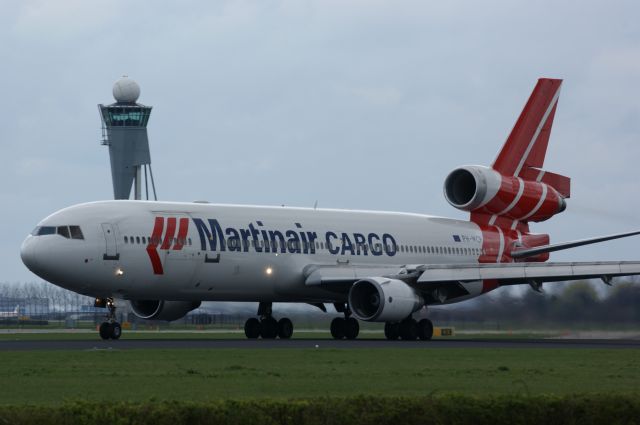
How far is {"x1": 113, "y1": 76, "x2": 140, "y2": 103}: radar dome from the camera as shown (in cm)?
10469

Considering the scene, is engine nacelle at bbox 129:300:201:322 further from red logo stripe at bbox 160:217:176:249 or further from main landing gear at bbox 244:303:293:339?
red logo stripe at bbox 160:217:176:249

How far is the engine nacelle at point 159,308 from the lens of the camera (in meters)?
43.2

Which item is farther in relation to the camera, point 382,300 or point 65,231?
point 382,300

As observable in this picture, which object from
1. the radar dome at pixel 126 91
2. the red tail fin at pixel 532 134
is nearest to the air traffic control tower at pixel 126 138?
the radar dome at pixel 126 91

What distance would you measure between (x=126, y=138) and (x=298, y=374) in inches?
3379

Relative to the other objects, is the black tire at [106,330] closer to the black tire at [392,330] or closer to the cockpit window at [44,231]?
the cockpit window at [44,231]

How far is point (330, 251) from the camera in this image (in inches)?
1761

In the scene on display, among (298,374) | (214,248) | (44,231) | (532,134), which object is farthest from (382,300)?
(298,374)

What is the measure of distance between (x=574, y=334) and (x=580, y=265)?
511cm

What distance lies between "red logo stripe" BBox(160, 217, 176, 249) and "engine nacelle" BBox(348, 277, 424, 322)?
253 inches

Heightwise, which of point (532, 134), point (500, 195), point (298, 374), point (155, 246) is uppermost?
point (532, 134)

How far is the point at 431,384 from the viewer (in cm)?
2133

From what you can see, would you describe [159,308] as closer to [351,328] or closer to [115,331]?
[115,331]

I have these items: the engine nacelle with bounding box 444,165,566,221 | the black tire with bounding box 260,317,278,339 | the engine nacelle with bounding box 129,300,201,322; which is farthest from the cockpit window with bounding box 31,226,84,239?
the engine nacelle with bounding box 444,165,566,221
